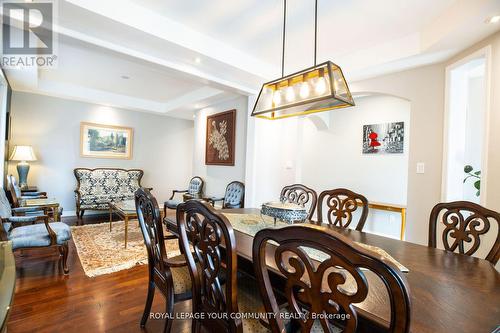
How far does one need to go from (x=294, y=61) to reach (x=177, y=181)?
473 centimetres

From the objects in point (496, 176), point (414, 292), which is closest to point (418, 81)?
point (496, 176)

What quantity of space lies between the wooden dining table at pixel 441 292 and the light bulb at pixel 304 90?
1.16m

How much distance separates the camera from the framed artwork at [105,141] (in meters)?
5.35

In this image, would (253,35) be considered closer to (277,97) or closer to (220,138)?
(277,97)

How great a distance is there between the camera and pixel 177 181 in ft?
22.3

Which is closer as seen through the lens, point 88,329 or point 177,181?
point 88,329

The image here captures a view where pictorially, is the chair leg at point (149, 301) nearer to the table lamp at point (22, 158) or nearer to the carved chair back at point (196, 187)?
the carved chair back at point (196, 187)

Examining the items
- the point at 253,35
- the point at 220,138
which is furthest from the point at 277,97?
the point at 220,138

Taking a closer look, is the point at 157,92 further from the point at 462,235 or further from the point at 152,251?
the point at 462,235

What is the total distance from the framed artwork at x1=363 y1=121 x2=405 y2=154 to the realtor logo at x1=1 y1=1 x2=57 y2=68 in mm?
4608

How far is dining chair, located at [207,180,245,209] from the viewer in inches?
167

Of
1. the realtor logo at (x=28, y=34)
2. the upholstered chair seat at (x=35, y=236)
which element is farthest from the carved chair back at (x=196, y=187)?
the realtor logo at (x=28, y=34)

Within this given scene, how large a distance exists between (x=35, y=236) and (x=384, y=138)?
16.6 ft

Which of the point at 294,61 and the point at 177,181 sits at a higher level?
the point at 294,61
